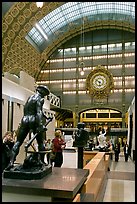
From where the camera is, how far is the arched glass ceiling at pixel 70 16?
27438mm

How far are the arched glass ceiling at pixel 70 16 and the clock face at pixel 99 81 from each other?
7.13 meters

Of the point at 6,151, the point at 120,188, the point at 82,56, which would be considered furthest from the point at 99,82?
the point at 6,151

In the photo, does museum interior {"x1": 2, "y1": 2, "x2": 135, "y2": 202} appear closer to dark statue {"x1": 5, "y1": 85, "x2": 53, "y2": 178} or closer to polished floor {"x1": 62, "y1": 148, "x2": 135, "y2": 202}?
polished floor {"x1": 62, "y1": 148, "x2": 135, "y2": 202}

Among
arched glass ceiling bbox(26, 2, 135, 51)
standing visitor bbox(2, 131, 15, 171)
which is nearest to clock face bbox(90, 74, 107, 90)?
arched glass ceiling bbox(26, 2, 135, 51)

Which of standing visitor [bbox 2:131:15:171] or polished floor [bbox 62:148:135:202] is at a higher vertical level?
standing visitor [bbox 2:131:15:171]

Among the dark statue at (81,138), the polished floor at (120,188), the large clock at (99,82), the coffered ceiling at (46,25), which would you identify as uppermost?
the coffered ceiling at (46,25)

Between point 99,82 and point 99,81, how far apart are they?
0.13m

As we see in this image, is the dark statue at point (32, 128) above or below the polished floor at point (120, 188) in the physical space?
above

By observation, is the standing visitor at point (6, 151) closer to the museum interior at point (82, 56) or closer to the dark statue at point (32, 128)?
the dark statue at point (32, 128)

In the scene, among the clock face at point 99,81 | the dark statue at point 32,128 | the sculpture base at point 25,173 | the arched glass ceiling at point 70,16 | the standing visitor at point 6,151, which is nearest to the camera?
the sculpture base at point 25,173

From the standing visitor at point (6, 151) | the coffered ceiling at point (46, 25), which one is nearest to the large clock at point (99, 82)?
the coffered ceiling at point (46, 25)

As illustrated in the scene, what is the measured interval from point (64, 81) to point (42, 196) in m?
27.7

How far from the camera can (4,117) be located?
1173 centimetres

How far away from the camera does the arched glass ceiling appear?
27.4 metres
